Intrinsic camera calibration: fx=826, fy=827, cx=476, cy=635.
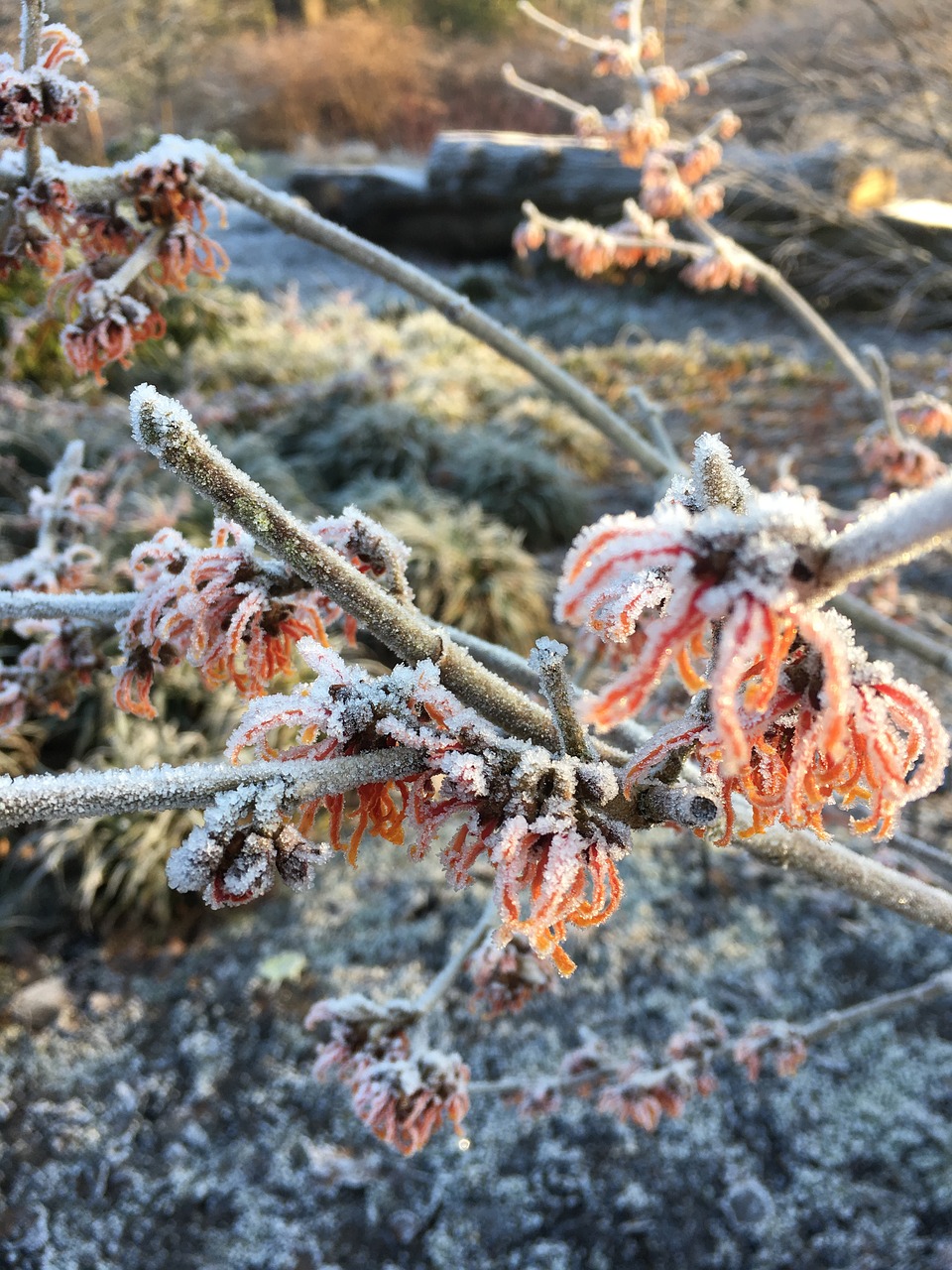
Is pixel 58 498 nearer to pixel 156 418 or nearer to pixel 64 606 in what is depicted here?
pixel 64 606

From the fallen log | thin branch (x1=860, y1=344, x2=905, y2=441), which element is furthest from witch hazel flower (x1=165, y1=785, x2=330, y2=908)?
the fallen log

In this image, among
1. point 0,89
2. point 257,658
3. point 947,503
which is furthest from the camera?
point 0,89

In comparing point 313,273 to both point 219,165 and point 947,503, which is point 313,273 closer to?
point 219,165

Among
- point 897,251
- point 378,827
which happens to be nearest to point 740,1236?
point 378,827

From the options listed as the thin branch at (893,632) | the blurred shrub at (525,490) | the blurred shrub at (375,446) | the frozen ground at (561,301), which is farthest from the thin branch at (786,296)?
the frozen ground at (561,301)

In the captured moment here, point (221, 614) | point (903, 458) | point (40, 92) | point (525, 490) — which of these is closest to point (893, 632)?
point (903, 458)

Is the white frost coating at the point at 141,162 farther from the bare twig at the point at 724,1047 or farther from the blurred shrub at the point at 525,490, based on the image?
the blurred shrub at the point at 525,490
